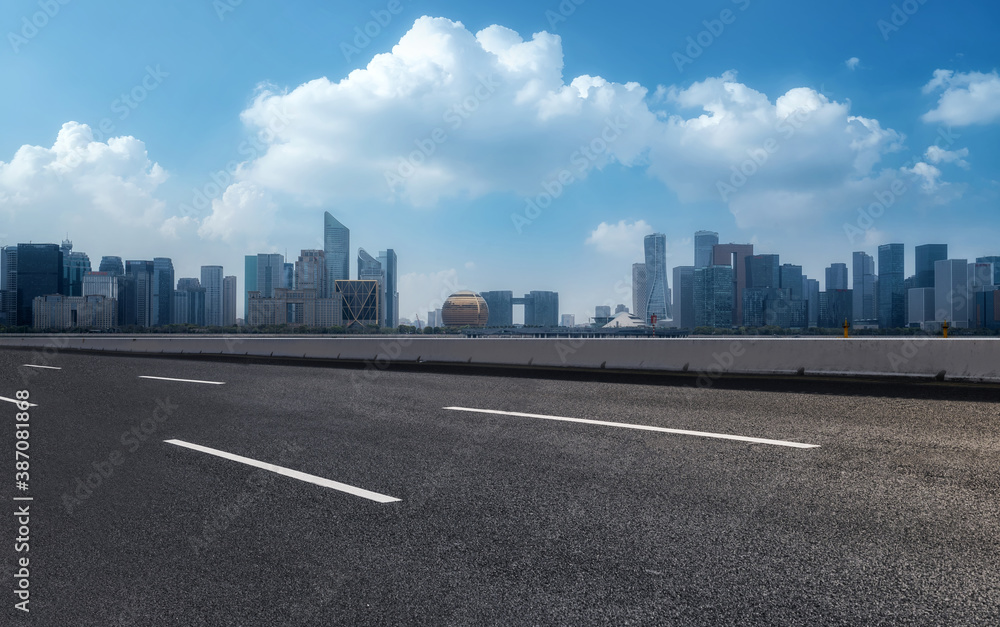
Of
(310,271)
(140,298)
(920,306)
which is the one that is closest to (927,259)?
(920,306)

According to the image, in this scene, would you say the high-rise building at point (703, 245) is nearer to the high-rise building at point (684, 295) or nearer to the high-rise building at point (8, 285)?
the high-rise building at point (684, 295)

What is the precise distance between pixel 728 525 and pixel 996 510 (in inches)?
61.9

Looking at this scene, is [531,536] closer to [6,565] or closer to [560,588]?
[560,588]

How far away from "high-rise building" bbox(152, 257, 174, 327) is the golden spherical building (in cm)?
6735

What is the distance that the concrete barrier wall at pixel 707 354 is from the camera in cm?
971

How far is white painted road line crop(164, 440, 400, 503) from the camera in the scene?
3.95 metres

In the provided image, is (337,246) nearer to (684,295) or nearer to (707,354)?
(684,295)

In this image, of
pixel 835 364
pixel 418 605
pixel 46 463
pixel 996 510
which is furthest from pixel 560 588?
pixel 835 364

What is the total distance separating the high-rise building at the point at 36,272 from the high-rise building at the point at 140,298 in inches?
1002

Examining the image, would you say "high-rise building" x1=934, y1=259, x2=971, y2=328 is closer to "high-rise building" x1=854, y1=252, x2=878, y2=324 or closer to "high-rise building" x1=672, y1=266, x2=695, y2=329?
"high-rise building" x1=854, y1=252, x2=878, y2=324

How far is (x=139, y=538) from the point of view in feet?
11.0

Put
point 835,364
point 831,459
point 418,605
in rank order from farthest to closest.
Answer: point 835,364, point 831,459, point 418,605

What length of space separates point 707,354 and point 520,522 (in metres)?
9.49

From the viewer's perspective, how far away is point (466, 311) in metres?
162
